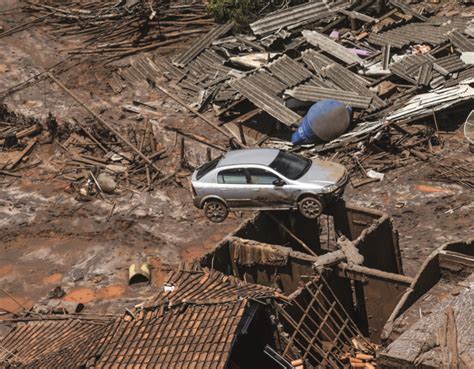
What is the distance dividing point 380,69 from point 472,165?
20.3 ft

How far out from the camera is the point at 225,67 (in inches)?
1323

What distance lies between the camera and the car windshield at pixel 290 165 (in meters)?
22.1

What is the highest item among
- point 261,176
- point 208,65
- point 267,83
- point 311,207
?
point 261,176

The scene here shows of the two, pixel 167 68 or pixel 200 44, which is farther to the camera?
pixel 200 44

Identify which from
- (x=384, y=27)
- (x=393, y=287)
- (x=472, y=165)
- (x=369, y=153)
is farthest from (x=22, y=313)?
(x=384, y=27)

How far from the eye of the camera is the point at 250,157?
2256cm

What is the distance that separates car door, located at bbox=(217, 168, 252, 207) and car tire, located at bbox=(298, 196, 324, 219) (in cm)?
143

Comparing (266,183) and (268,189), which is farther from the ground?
(266,183)

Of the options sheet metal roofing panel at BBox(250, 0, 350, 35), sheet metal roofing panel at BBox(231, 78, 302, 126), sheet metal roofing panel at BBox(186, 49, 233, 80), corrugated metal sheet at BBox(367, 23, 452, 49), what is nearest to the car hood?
sheet metal roofing panel at BBox(231, 78, 302, 126)

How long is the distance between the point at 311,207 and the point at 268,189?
1.20 m

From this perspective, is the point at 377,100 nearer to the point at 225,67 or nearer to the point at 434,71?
the point at 434,71

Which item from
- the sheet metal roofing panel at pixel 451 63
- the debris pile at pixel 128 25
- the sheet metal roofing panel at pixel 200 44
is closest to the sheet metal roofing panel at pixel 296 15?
the sheet metal roofing panel at pixel 200 44

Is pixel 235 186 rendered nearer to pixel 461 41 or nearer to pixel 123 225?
pixel 123 225

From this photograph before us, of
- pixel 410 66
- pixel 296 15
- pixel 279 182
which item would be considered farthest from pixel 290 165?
pixel 296 15
